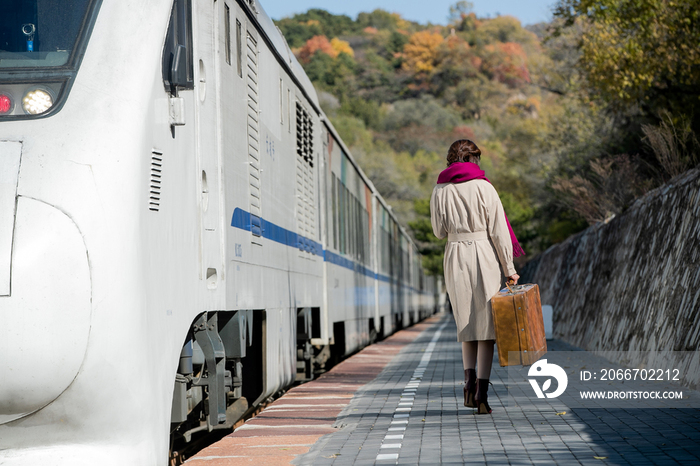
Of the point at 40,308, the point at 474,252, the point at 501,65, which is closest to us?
the point at 40,308

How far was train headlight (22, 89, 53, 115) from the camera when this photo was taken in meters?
5.00

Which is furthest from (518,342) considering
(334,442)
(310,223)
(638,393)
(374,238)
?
(374,238)

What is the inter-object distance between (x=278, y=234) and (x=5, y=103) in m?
4.42

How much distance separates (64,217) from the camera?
475cm

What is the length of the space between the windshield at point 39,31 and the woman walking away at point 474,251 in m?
3.20

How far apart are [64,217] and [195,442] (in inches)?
151

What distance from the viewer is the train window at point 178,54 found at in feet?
18.1

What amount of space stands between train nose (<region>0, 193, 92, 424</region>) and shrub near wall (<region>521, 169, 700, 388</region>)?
644cm

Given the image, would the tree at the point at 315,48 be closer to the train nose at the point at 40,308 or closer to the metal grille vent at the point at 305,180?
the metal grille vent at the point at 305,180

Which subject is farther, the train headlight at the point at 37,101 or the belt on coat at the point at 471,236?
the belt on coat at the point at 471,236

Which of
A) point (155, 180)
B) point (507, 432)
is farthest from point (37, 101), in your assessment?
point (507, 432)

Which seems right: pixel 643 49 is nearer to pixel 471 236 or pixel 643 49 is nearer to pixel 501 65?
pixel 471 236

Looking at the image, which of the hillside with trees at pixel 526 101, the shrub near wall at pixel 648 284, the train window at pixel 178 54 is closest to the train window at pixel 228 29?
the train window at pixel 178 54

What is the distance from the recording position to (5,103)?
16.5 ft
